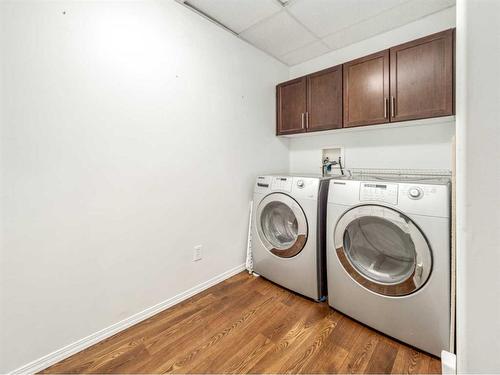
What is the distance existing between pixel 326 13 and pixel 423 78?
36.2 inches

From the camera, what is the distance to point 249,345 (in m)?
1.42

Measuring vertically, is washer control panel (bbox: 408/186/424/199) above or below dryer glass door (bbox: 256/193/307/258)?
above

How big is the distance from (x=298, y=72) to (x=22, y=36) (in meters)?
2.48

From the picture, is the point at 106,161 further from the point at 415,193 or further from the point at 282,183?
the point at 415,193

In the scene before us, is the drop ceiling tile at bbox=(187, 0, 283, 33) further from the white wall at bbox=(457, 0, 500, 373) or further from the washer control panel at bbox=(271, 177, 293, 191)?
the white wall at bbox=(457, 0, 500, 373)

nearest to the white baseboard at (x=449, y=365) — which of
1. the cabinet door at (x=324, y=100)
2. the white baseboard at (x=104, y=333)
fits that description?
the white baseboard at (x=104, y=333)

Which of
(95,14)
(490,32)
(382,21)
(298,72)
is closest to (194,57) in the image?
(95,14)

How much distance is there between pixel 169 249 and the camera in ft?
5.82

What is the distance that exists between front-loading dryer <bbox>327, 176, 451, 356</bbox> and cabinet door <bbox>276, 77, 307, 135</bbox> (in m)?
1.00

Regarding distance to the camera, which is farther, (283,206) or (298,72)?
(298,72)

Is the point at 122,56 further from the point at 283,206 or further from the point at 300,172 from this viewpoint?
the point at 300,172

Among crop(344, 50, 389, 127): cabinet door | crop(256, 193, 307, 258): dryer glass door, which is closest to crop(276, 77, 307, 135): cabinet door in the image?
crop(344, 50, 389, 127): cabinet door

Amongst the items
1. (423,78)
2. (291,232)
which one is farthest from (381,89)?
(291,232)

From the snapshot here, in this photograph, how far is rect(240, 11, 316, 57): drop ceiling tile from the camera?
195 cm
